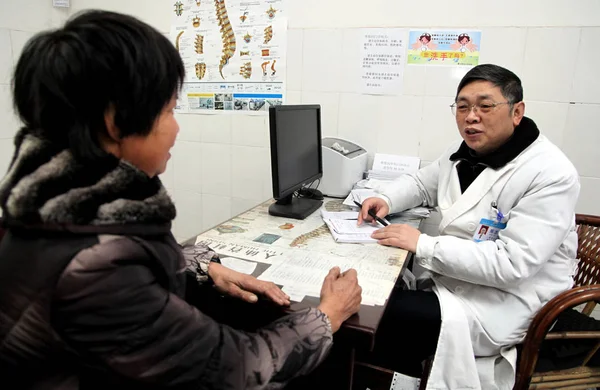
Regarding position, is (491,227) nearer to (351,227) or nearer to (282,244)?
(351,227)

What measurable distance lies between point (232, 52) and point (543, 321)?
203 centimetres

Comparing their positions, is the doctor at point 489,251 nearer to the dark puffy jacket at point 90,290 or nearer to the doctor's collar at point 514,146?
the doctor's collar at point 514,146

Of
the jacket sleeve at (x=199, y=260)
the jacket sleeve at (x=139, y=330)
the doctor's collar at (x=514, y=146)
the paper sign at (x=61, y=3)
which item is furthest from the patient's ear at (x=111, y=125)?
the paper sign at (x=61, y=3)

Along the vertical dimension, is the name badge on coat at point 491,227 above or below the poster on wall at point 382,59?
below

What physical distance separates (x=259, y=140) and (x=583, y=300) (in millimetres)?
1806

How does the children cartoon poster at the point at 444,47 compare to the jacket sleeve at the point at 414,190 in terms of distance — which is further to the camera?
the children cartoon poster at the point at 444,47

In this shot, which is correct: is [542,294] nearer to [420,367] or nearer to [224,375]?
[420,367]

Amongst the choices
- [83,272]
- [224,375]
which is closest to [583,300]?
[224,375]

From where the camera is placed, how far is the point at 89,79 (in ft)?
2.05

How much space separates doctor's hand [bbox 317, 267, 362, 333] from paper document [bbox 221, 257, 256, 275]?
275 mm

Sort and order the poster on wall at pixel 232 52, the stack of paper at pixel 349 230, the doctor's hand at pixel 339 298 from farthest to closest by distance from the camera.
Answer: the poster on wall at pixel 232 52 < the stack of paper at pixel 349 230 < the doctor's hand at pixel 339 298

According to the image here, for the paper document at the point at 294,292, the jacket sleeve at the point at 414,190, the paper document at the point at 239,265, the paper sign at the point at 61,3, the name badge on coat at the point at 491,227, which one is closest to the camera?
the paper document at the point at 294,292

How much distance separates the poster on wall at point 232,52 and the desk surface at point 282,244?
3.17 ft

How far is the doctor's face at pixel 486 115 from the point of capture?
1431mm
